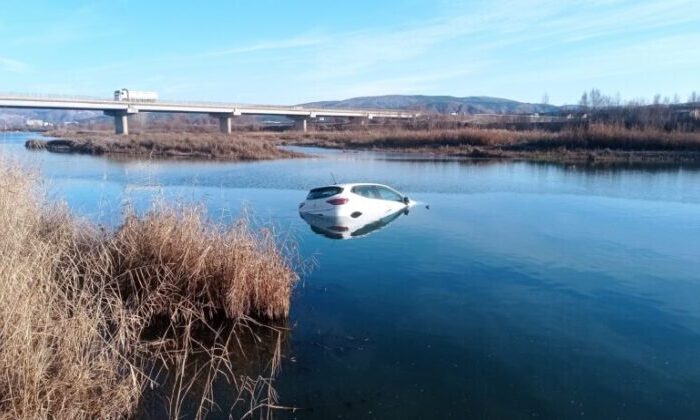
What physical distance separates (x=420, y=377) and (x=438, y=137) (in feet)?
215

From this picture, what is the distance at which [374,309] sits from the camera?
11055 millimetres

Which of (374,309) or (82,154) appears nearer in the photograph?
(374,309)

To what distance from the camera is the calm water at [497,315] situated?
759cm

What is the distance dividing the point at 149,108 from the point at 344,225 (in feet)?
268

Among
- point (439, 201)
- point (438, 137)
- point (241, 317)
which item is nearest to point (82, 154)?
point (438, 137)

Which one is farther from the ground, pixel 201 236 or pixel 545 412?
pixel 201 236

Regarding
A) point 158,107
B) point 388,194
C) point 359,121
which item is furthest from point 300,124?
point 388,194

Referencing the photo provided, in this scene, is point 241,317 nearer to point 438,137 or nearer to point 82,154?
point 82,154

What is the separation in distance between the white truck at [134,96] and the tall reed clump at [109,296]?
90.0 metres

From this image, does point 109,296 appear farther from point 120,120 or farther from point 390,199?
point 120,120

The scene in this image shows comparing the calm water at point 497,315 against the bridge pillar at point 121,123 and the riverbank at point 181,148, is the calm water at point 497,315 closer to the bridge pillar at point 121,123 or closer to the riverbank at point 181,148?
the riverbank at point 181,148

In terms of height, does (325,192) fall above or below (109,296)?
above

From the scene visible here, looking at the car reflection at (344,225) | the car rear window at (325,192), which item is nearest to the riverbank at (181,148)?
the car rear window at (325,192)

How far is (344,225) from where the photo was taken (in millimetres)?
19172
